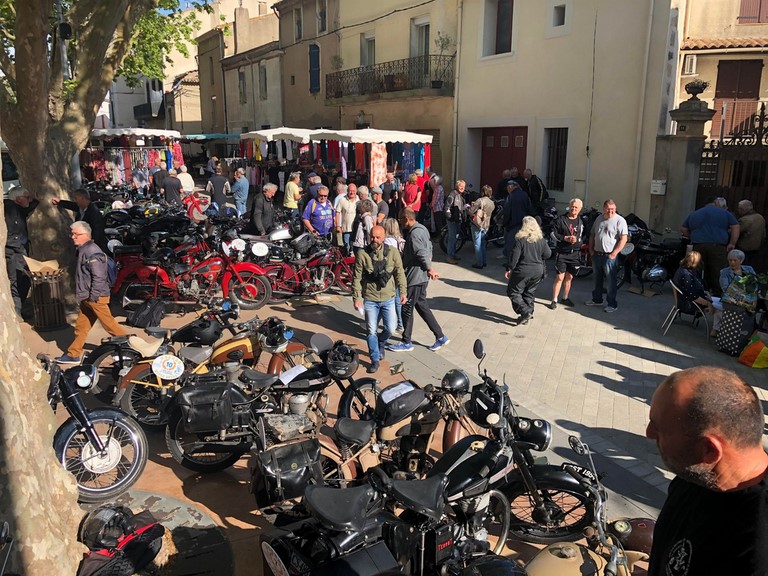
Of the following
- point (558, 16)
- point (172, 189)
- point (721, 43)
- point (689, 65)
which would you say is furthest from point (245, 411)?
point (558, 16)

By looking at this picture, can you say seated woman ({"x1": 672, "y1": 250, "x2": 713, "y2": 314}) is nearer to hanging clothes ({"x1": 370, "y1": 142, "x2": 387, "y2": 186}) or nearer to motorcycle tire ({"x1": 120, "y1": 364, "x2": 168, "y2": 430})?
motorcycle tire ({"x1": 120, "y1": 364, "x2": 168, "y2": 430})

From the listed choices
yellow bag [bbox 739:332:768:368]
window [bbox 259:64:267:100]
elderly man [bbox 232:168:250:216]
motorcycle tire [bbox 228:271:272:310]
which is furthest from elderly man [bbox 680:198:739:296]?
window [bbox 259:64:267:100]

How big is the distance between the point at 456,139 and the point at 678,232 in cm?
781

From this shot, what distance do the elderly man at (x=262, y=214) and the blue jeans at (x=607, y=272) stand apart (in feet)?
18.4

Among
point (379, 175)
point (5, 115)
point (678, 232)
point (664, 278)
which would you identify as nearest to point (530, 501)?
point (664, 278)

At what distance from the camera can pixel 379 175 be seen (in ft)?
53.9

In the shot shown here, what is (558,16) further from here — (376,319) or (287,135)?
(376,319)

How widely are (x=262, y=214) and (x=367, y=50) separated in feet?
43.3

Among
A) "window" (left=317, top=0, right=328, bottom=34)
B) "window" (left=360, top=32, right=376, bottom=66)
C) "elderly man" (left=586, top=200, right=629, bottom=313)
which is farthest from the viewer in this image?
"window" (left=317, top=0, right=328, bottom=34)

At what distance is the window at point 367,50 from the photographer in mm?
21859

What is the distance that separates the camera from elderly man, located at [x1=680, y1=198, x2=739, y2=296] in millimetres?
9328

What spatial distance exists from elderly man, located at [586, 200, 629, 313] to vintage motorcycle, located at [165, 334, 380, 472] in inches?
214

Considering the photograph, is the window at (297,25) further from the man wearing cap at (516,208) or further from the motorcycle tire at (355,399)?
the motorcycle tire at (355,399)

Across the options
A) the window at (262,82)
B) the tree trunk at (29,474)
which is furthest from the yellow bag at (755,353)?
the window at (262,82)
